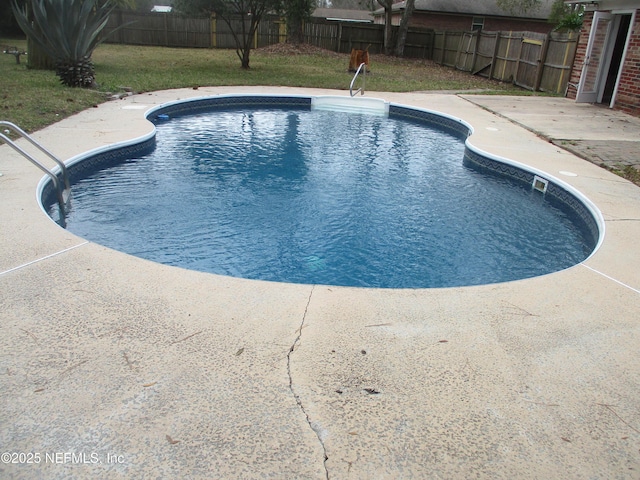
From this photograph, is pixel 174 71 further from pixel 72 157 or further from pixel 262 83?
pixel 72 157

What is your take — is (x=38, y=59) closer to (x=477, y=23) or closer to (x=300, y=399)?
(x=300, y=399)

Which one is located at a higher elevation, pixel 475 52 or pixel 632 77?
pixel 475 52

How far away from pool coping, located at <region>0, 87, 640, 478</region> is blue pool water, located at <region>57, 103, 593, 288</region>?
1039mm

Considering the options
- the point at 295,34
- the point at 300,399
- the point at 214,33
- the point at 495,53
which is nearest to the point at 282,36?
the point at 295,34

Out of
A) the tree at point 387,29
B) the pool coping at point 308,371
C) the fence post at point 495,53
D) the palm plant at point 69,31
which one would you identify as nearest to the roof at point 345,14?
the tree at point 387,29

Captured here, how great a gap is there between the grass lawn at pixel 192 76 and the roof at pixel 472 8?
5.14 metres

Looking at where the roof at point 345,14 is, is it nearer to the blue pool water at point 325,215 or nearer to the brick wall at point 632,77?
the brick wall at point 632,77

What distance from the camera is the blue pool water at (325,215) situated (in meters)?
4.54

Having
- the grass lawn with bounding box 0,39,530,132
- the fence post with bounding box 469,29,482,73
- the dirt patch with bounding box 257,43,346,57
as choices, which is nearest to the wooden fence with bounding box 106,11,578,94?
the fence post with bounding box 469,29,482,73

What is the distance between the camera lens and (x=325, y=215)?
560cm

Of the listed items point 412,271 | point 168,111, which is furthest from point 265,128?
point 412,271

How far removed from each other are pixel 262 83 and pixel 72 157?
27.6 feet

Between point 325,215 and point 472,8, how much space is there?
26546 millimetres

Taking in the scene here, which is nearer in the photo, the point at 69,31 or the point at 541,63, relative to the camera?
the point at 69,31
